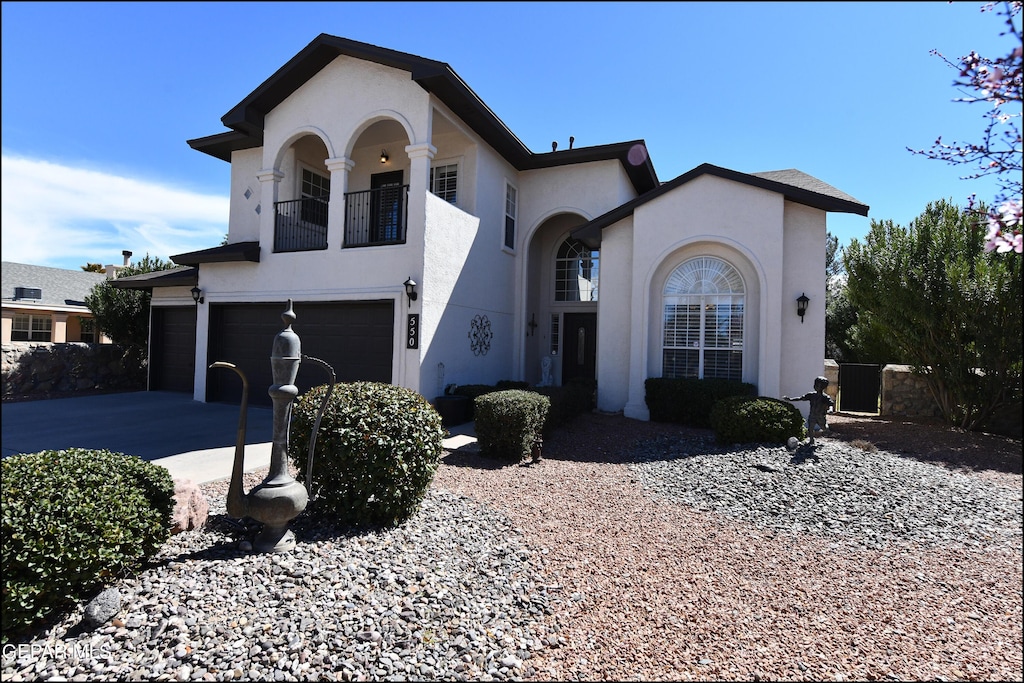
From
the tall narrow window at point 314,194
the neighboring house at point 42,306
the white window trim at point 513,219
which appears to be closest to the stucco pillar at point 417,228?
the white window trim at point 513,219

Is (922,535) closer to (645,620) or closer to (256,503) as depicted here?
(645,620)

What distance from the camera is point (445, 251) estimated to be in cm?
988

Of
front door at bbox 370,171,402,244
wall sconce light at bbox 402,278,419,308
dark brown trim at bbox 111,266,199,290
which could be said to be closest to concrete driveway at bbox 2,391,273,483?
dark brown trim at bbox 111,266,199,290

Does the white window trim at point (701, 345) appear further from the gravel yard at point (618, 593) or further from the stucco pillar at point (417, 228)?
the stucco pillar at point (417, 228)

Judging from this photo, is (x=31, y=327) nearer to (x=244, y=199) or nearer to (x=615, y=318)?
(x=244, y=199)

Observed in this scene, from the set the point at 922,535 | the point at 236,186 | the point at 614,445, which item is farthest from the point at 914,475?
the point at 236,186

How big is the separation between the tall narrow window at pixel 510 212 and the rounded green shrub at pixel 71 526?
1022 centimetres

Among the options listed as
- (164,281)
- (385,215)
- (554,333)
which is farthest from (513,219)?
(164,281)

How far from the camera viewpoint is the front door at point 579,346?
13531mm

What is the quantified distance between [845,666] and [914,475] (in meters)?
2.97

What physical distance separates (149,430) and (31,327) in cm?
2089

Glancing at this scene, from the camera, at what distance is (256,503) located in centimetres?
350

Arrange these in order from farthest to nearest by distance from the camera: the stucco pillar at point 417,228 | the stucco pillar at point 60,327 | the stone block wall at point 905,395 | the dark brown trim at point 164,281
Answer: the stucco pillar at point 60,327, the dark brown trim at point 164,281, the stone block wall at point 905,395, the stucco pillar at point 417,228

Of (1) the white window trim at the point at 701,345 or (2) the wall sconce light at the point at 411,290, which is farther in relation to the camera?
(1) the white window trim at the point at 701,345
